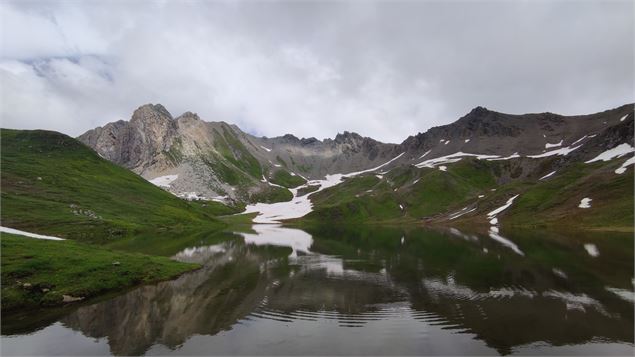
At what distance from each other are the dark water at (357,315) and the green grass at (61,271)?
2742 millimetres

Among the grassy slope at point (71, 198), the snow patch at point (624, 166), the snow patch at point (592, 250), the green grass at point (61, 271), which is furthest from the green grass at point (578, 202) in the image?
the grassy slope at point (71, 198)

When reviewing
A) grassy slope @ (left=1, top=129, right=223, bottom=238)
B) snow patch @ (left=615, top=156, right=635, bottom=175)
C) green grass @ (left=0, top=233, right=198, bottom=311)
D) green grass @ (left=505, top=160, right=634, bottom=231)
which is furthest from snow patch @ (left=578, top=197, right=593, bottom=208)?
grassy slope @ (left=1, top=129, right=223, bottom=238)

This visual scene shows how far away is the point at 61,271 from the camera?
40125 mm

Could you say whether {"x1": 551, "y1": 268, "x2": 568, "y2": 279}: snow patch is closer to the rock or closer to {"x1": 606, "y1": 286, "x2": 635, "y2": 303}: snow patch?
{"x1": 606, "y1": 286, "x2": 635, "y2": 303}: snow patch

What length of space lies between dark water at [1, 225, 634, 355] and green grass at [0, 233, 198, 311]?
274 cm

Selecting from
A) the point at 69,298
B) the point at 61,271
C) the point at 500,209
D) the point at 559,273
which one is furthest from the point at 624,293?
the point at 500,209

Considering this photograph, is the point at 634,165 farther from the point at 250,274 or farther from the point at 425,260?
the point at 250,274

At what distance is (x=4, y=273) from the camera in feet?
119

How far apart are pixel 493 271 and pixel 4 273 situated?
57992mm

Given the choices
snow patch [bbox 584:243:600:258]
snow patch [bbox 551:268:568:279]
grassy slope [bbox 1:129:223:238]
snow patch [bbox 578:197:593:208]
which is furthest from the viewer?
snow patch [bbox 578:197:593:208]

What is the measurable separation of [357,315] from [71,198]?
13225 centimetres

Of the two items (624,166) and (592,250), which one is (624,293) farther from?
(624,166)

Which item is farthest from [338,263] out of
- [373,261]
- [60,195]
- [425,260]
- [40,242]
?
[60,195]

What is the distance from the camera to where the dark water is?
25672mm
